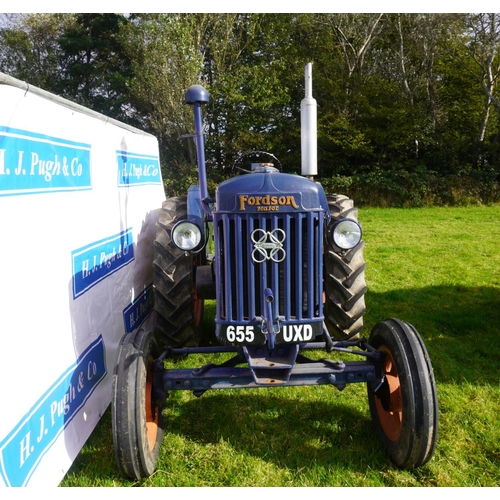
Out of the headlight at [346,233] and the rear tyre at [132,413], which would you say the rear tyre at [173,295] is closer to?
the rear tyre at [132,413]

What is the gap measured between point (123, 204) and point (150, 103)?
581 inches

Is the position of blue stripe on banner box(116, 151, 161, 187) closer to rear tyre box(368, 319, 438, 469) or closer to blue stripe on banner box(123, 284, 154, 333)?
blue stripe on banner box(123, 284, 154, 333)

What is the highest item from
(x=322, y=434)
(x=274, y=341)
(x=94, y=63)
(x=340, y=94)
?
(x=94, y=63)

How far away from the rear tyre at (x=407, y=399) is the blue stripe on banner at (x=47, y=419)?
5.79 feet

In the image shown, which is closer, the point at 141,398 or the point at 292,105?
the point at 141,398

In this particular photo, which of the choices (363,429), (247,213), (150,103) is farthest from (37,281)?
(150,103)

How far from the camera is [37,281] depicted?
2070 mm

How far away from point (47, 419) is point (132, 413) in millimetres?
419

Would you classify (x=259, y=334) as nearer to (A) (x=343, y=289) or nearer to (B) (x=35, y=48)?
(A) (x=343, y=289)

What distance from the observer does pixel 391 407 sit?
2.53m

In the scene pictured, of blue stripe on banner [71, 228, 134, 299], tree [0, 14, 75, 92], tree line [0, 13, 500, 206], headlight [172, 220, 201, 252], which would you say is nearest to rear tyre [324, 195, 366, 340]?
headlight [172, 220, 201, 252]

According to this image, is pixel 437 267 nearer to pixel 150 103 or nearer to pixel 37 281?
pixel 37 281

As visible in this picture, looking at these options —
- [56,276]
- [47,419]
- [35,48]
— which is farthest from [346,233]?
[35,48]

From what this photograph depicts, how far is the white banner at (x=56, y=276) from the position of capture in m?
1.86
